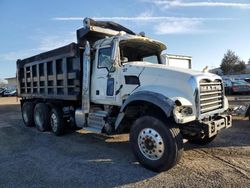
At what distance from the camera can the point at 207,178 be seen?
449 cm

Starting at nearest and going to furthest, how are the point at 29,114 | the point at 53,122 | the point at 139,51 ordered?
the point at 139,51
the point at 53,122
the point at 29,114

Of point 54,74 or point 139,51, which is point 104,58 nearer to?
point 139,51

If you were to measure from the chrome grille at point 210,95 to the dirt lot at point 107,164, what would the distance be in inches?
43.0

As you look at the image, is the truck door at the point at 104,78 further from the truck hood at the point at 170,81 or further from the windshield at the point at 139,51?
the truck hood at the point at 170,81

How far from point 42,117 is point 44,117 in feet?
0.44

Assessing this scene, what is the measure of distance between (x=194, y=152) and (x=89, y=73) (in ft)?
10.8

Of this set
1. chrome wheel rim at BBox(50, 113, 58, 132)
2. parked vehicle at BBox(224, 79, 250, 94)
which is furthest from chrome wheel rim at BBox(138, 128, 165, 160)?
parked vehicle at BBox(224, 79, 250, 94)

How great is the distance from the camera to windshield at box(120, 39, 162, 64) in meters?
6.52

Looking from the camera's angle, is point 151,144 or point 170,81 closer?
point 151,144

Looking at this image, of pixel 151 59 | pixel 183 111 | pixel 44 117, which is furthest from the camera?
pixel 44 117

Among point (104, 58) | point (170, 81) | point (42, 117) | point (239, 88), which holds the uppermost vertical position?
point (104, 58)

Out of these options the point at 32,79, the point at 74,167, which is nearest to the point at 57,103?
the point at 32,79

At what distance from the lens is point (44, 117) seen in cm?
896

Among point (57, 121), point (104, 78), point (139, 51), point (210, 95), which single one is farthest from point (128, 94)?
point (57, 121)
